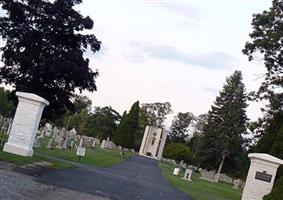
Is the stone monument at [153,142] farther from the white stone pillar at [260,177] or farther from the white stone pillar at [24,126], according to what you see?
the white stone pillar at [260,177]

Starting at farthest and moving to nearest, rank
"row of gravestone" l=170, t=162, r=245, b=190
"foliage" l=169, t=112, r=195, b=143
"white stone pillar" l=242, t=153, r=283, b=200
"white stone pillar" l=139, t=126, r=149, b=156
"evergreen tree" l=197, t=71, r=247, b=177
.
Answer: "foliage" l=169, t=112, r=195, b=143
"white stone pillar" l=139, t=126, r=149, b=156
"evergreen tree" l=197, t=71, r=247, b=177
"row of gravestone" l=170, t=162, r=245, b=190
"white stone pillar" l=242, t=153, r=283, b=200

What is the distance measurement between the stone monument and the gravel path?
107401 mm

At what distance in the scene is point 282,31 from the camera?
3216cm

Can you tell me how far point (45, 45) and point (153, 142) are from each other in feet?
323

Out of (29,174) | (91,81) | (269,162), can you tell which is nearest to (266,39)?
(91,81)

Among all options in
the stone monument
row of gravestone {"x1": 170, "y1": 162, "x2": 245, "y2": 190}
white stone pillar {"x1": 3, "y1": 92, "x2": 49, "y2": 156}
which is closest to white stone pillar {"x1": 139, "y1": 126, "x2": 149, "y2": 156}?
the stone monument

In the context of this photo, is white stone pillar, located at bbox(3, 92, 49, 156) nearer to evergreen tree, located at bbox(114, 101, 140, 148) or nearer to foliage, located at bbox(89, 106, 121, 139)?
evergreen tree, located at bbox(114, 101, 140, 148)

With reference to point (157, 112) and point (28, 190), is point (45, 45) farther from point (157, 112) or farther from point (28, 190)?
point (157, 112)

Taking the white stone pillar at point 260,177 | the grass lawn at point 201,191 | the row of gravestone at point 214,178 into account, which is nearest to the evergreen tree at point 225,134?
the row of gravestone at point 214,178

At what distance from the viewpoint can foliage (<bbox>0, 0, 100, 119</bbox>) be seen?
25.0 m

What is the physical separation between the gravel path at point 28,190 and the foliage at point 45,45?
10735mm

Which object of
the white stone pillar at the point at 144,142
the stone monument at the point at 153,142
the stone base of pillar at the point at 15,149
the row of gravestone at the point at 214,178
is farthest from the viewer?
the white stone pillar at the point at 144,142

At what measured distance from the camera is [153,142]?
122625 millimetres

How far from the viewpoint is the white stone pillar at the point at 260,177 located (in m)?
19.2
